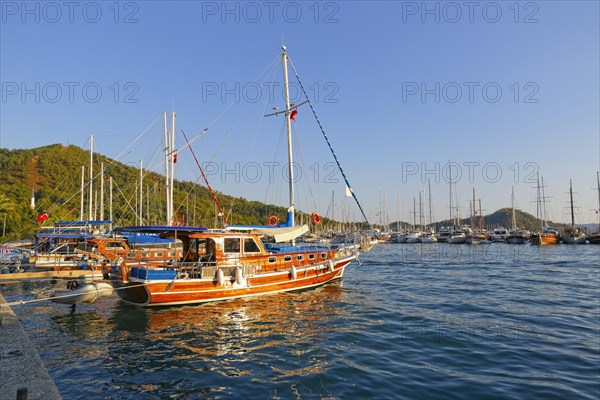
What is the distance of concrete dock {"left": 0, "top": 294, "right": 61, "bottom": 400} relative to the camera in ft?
18.5

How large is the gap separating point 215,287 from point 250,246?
297 centimetres

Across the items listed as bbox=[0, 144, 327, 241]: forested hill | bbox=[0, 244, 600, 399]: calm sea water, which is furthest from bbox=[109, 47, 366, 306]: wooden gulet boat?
bbox=[0, 144, 327, 241]: forested hill

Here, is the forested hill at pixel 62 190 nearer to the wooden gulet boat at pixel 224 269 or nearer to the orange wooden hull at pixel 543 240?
the wooden gulet boat at pixel 224 269

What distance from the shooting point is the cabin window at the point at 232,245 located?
1853cm

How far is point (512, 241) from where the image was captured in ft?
247

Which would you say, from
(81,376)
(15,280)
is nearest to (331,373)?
(81,376)

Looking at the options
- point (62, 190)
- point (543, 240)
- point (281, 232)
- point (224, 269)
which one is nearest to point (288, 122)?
point (281, 232)

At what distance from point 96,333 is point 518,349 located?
13272mm

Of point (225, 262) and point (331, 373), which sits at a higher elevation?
point (225, 262)

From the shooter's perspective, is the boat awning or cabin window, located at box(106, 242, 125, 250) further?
cabin window, located at box(106, 242, 125, 250)

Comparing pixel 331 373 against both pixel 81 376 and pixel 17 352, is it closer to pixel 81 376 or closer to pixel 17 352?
pixel 81 376

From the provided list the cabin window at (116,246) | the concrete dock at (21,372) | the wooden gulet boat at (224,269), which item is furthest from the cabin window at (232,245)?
the cabin window at (116,246)

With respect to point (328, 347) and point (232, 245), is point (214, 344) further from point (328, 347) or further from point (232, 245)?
point (232, 245)

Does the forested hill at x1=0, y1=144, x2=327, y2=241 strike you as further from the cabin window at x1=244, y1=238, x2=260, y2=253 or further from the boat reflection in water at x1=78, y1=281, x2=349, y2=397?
the boat reflection in water at x1=78, y1=281, x2=349, y2=397
